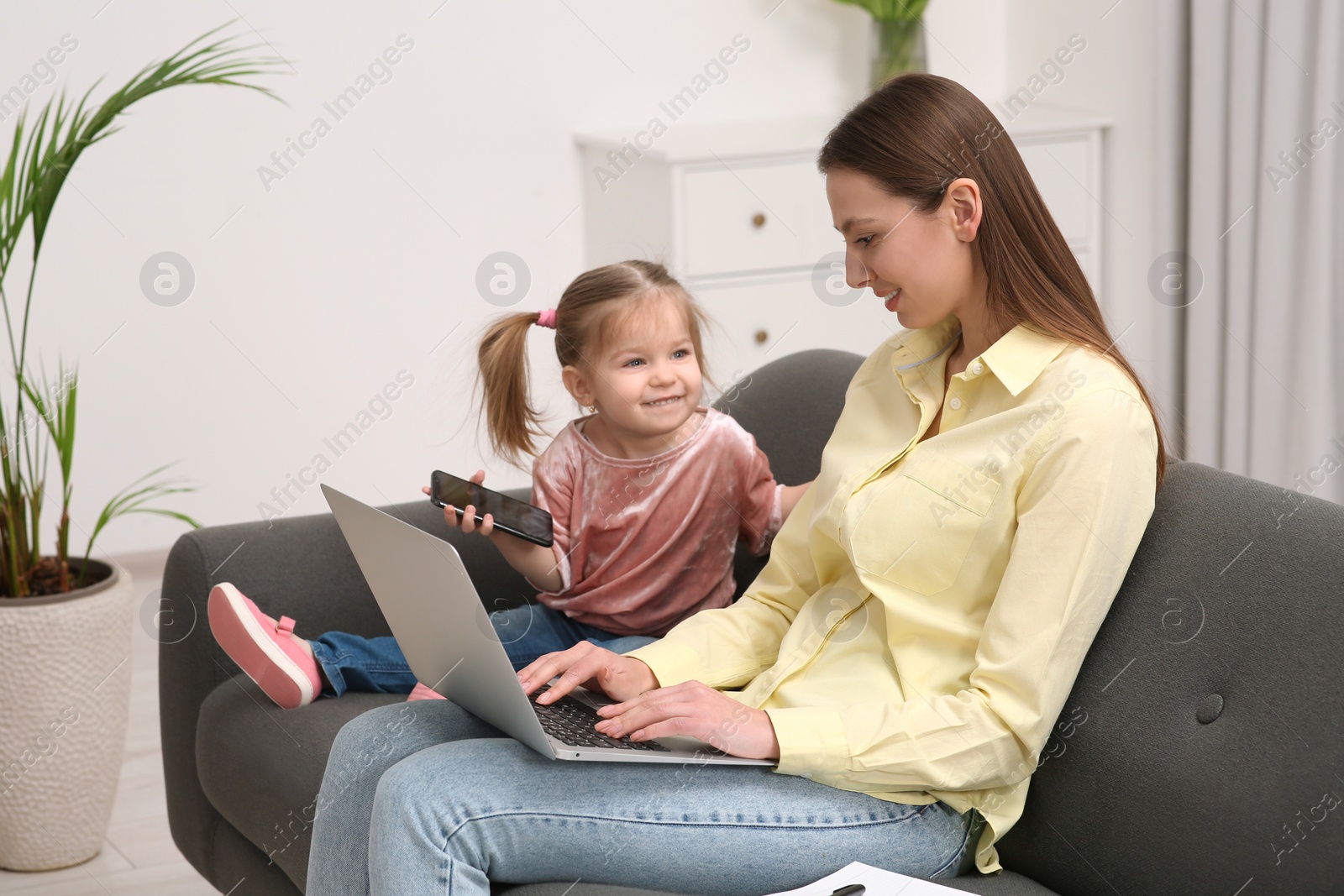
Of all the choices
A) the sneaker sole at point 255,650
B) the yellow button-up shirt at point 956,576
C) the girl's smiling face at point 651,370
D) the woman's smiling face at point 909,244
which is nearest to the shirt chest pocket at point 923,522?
the yellow button-up shirt at point 956,576

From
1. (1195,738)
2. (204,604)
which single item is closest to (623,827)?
(1195,738)

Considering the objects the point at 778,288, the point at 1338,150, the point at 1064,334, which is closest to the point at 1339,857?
the point at 1064,334

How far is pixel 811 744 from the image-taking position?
1.14m

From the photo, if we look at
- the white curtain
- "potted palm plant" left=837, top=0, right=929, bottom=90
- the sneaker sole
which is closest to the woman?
the sneaker sole

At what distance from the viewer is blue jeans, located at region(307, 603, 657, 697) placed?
168 cm

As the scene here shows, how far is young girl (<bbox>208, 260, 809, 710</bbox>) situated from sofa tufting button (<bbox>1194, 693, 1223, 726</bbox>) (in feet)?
2.17

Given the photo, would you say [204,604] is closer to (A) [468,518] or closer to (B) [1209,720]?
(A) [468,518]

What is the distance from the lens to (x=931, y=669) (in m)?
1.22

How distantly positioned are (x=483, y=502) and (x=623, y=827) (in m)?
0.55

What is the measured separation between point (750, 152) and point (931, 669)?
2.00 metres

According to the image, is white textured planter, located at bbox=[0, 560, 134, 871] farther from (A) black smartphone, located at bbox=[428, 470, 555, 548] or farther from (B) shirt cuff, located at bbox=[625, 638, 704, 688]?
(B) shirt cuff, located at bbox=[625, 638, 704, 688]

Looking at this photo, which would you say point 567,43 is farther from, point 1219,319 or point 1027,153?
point 1219,319

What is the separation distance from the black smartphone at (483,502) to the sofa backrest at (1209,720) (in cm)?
66

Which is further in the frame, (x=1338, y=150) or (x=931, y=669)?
(x=1338, y=150)
